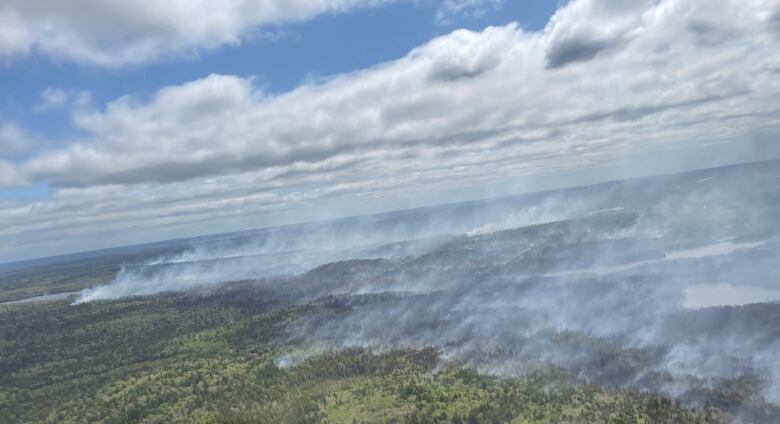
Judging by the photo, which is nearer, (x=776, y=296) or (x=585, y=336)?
(x=585, y=336)

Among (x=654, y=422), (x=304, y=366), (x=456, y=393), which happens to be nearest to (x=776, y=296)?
(x=654, y=422)

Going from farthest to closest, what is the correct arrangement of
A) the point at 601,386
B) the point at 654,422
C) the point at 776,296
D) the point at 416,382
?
the point at 776,296 → the point at 416,382 → the point at 601,386 → the point at 654,422

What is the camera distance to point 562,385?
125 m

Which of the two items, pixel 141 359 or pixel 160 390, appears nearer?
pixel 160 390

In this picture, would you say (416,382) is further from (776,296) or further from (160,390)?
(776,296)

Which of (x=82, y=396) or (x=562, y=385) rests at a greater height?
(x=82, y=396)

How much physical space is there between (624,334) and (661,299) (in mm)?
48650

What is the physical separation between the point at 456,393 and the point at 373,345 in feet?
172

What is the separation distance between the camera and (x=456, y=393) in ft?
419

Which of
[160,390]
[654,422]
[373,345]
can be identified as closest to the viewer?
[654,422]

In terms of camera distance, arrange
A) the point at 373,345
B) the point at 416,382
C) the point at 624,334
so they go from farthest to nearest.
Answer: the point at 373,345, the point at 624,334, the point at 416,382

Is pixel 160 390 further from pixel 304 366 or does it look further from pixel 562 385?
pixel 562 385

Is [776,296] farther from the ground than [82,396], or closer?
closer

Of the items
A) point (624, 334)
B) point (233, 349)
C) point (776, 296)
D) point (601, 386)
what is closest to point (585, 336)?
point (624, 334)
